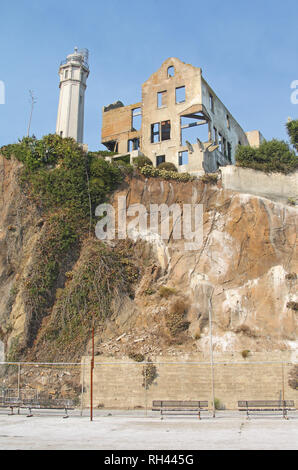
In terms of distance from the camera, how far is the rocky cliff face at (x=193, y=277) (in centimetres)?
2439

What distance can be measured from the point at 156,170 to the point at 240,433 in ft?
75.2

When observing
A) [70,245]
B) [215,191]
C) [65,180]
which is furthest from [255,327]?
[65,180]

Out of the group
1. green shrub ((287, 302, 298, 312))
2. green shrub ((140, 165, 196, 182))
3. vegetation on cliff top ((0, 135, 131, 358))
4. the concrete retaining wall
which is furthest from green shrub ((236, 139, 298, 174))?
the concrete retaining wall

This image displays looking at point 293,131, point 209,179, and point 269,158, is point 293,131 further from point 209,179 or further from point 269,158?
point 209,179

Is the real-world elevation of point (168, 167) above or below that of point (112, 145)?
below

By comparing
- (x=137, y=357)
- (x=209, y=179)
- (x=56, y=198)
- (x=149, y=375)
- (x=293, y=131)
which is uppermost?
(x=293, y=131)

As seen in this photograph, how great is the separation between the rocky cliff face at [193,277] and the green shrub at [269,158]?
Result: 141 inches

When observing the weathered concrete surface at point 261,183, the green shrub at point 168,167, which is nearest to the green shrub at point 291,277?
the weathered concrete surface at point 261,183

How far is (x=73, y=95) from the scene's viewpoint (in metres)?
47.0

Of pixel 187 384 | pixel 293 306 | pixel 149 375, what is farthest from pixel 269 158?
pixel 149 375

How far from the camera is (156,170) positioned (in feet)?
104

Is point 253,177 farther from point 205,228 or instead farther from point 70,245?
point 70,245

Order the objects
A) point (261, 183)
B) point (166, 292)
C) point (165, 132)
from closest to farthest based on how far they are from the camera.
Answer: point (166, 292)
point (261, 183)
point (165, 132)

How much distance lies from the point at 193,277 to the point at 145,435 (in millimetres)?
16786
